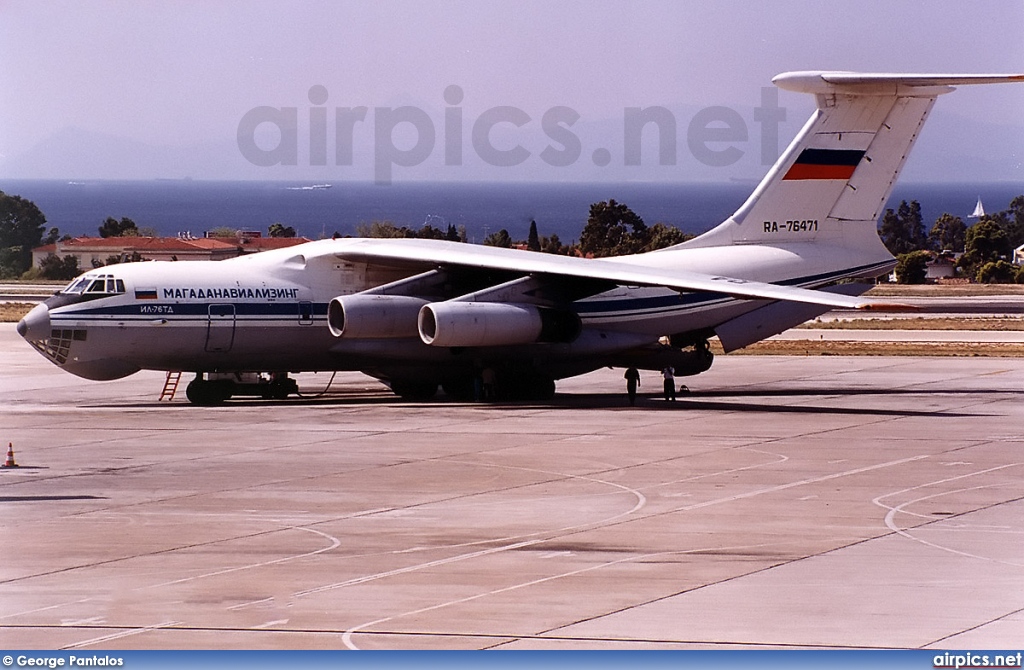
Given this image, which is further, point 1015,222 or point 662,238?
point 1015,222

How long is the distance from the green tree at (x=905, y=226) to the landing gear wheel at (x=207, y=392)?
123 m

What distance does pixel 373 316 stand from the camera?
29094mm

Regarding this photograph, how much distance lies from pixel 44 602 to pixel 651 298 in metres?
20.5

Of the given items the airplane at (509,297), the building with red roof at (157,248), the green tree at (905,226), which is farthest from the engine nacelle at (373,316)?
the green tree at (905,226)

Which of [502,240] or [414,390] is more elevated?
[502,240]

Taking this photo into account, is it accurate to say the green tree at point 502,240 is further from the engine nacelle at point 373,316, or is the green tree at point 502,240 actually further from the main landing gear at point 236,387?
the engine nacelle at point 373,316

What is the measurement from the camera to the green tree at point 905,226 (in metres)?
148

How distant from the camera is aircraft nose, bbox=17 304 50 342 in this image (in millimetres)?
28453

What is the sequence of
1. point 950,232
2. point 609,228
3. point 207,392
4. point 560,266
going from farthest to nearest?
point 950,232 → point 609,228 → point 207,392 → point 560,266

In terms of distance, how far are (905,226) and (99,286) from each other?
13147 cm

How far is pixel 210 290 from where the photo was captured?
1154 inches

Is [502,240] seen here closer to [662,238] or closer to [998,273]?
[662,238]

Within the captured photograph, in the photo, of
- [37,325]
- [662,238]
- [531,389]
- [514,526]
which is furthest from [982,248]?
[514,526]

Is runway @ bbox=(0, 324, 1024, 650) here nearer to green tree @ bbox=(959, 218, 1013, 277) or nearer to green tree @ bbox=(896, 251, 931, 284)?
green tree @ bbox=(896, 251, 931, 284)
